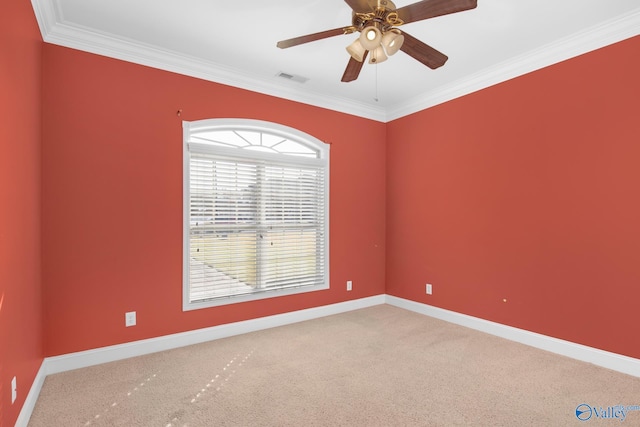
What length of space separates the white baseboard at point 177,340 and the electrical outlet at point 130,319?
17 centimetres

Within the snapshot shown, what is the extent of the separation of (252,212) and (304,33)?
1890 millimetres

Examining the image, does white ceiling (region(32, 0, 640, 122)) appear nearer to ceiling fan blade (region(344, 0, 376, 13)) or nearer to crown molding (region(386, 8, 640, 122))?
crown molding (region(386, 8, 640, 122))

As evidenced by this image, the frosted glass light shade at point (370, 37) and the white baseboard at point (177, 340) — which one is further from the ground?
the frosted glass light shade at point (370, 37)

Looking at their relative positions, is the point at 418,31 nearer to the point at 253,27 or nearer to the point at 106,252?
the point at 253,27

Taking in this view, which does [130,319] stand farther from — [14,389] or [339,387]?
[339,387]

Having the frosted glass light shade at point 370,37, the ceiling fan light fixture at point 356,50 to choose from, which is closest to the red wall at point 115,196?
the ceiling fan light fixture at point 356,50

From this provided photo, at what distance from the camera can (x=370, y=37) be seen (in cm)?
200

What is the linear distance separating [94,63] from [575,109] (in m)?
4.25

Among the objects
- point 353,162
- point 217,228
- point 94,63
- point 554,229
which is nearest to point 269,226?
point 217,228

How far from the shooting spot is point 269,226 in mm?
3895

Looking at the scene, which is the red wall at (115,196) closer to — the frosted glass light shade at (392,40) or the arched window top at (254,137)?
the arched window top at (254,137)

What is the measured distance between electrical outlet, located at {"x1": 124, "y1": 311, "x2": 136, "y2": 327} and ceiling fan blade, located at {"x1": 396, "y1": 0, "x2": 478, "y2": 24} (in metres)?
3.18

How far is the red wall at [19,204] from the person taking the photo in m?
1.72

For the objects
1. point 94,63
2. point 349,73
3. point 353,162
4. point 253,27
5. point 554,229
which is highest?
point 253,27
